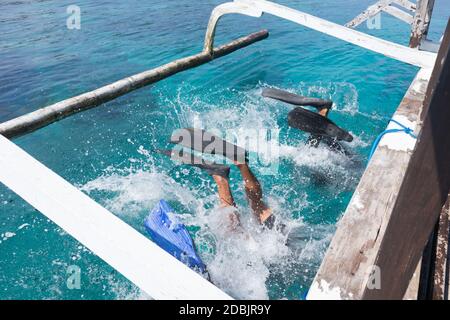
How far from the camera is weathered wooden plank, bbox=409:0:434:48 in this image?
22.7 ft

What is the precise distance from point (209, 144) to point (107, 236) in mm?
2449

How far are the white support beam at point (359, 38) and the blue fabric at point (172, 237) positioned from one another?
159 inches

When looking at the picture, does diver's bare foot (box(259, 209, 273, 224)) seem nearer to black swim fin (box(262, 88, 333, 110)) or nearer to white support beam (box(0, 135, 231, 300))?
black swim fin (box(262, 88, 333, 110))

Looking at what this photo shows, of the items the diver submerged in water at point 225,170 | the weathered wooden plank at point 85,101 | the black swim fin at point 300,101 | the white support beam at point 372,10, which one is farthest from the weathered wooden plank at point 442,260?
the white support beam at point 372,10

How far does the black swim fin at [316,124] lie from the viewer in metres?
5.37

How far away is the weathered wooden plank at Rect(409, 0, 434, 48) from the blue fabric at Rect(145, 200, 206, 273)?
632 cm

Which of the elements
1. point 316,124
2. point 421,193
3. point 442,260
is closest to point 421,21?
point 316,124

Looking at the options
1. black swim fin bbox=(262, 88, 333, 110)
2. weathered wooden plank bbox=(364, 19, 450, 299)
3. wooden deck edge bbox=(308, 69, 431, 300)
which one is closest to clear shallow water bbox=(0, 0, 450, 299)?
black swim fin bbox=(262, 88, 333, 110)

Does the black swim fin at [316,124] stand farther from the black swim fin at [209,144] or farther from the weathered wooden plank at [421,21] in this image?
the weathered wooden plank at [421,21]

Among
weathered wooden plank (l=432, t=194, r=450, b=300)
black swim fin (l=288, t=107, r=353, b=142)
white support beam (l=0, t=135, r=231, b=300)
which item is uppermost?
white support beam (l=0, t=135, r=231, b=300)

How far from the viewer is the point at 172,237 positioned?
11.9 feet

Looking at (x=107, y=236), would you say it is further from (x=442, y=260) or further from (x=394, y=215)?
(x=442, y=260)
